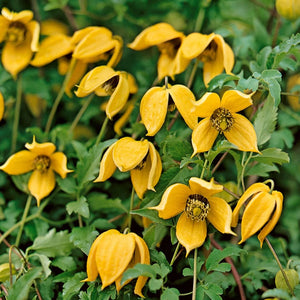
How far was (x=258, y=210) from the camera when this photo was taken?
896mm

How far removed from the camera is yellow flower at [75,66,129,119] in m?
1.03

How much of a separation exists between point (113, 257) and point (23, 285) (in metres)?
0.20

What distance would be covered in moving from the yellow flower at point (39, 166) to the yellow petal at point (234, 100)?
1.32 feet

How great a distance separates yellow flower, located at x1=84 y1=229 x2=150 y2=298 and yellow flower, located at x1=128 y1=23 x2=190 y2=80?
44 centimetres

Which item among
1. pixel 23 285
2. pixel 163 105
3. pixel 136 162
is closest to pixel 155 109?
pixel 163 105

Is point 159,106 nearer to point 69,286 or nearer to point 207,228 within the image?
point 207,228

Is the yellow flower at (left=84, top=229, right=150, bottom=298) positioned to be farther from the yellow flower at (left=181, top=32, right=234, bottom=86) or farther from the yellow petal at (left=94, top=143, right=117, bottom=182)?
the yellow flower at (left=181, top=32, right=234, bottom=86)

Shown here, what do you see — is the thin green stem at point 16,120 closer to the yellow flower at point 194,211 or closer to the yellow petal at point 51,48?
the yellow petal at point 51,48

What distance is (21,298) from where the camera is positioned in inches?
35.9

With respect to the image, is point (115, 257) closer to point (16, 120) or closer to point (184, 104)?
point (184, 104)

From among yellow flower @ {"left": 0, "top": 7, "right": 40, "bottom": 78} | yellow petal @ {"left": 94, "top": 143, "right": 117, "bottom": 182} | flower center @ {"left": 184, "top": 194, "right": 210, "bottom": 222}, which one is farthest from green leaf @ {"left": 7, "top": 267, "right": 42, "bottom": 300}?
yellow flower @ {"left": 0, "top": 7, "right": 40, "bottom": 78}

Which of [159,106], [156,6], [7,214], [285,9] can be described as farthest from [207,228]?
[156,6]

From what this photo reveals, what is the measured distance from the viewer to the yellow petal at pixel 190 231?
0.93 meters

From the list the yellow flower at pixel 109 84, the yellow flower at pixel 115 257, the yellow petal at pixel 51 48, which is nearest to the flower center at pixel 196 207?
the yellow flower at pixel 115 257
